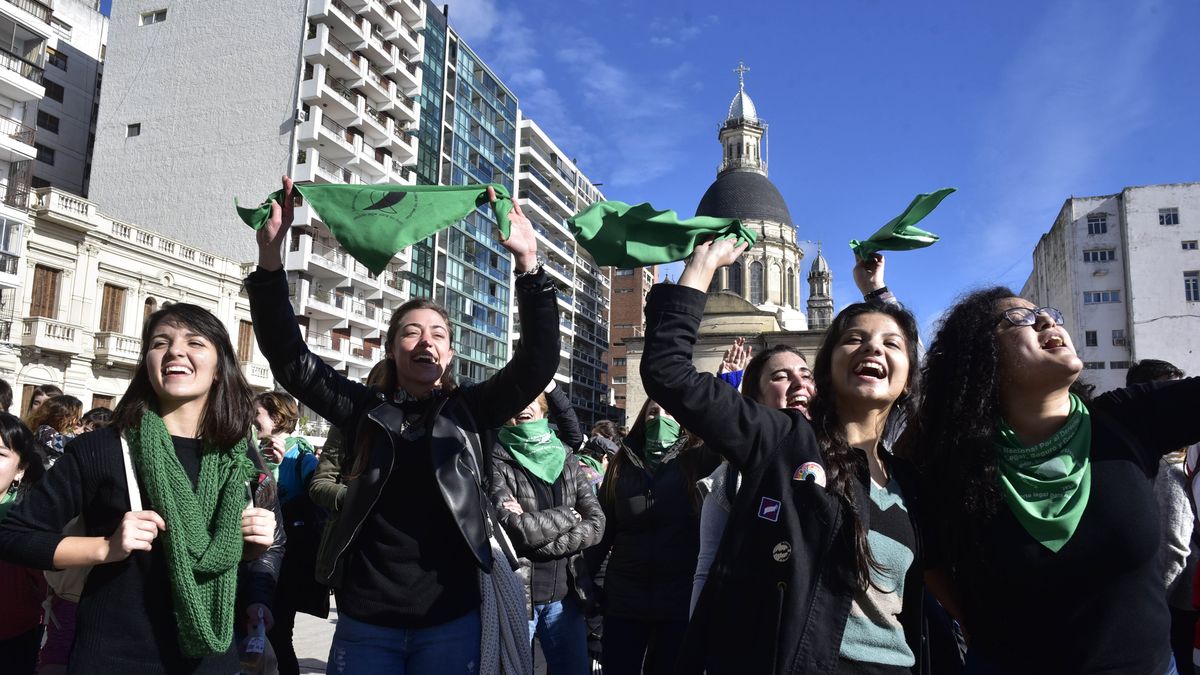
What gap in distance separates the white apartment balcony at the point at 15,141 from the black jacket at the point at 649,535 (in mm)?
27762

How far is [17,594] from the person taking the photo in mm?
3727

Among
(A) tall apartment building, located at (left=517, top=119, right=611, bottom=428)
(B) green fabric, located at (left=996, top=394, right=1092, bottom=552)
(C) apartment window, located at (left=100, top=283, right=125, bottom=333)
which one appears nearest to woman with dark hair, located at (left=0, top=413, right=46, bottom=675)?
(B) green fabric, located at (left=996, top=394, right=1092, bottom=552)

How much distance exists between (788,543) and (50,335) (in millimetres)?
28032

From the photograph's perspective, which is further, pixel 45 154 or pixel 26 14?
pixel 45 154

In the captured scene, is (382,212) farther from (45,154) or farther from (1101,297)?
(1101,297)

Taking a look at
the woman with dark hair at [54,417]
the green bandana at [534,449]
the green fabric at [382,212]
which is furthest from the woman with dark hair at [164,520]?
the woman with dark hair at [54,417]

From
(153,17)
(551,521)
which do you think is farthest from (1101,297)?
(551,521)

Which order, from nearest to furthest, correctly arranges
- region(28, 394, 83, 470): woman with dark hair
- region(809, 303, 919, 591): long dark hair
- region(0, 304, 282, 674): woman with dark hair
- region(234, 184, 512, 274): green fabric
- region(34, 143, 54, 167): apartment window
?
1. region(809, 303, 919, 591): long dark hair
2. region(0, 304, 282, 674): woman with dark hair
3. region(234, 184, 512, 274): green fabric
4. region(28, 394, 83, 470): woman with dark hair
5. region(34, 143, 54, 167): apartment window

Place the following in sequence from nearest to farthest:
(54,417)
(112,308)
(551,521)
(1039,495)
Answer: (1039,495)
(551,521)
(54,417)
(112,308)

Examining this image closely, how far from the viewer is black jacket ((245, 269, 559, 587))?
2998 millimetres

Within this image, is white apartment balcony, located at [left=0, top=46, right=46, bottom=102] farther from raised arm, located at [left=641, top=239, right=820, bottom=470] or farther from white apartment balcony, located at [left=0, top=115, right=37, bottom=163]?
raised arm, located at [left=641, top=239, right=820, bottom=470]

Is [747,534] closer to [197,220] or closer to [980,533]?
[980,533]

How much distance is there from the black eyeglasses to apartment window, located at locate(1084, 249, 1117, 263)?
5300 cm

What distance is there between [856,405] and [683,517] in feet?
8.02
